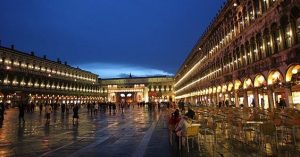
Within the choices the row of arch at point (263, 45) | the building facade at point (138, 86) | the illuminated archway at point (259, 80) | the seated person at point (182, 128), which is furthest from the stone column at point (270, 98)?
the building facade at point (138, 86)

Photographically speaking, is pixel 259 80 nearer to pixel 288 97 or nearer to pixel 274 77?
pixel 274 77

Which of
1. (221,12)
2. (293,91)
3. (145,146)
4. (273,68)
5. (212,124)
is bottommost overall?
(145,146)

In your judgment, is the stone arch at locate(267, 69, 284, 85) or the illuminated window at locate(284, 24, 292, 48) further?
the stone arch at locate(267, 69, 284, 85)

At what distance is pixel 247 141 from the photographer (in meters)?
12.0

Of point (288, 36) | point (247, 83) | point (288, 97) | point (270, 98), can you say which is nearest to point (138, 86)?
point (247, 83)

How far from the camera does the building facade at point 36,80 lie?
7438 cm

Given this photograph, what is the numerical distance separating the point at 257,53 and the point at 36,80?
77.5m

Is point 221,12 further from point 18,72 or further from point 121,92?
point 121,92

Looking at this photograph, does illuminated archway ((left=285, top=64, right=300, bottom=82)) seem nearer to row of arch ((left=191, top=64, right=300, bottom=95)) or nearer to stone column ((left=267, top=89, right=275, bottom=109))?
row of arch ((left=191, top=64, right=300, bottom=95))

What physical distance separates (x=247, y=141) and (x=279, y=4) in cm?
1855

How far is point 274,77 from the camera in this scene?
1107 inches

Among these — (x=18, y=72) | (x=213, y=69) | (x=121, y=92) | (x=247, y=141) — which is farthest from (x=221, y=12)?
(x=121, y=92)

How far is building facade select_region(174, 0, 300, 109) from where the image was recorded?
2412 centimetres

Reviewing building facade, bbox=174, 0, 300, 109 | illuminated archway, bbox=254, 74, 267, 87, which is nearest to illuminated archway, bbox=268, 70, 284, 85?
building facade, bbox=174, 0, 300, 109
